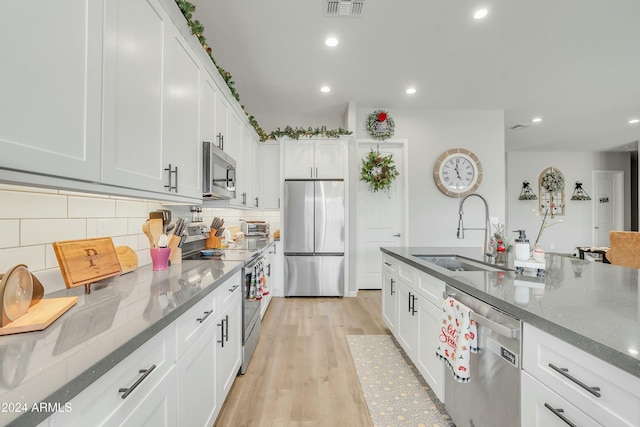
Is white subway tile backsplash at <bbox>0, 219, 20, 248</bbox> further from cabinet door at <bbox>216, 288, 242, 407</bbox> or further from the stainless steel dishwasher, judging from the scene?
the stainless steel dishwasher

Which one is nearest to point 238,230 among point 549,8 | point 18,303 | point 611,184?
point 18,303

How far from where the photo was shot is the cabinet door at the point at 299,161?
4.21m

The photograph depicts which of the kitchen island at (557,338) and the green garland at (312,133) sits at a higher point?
the green garland at (312,133)

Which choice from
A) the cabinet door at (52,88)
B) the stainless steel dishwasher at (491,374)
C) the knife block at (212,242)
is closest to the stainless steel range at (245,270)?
the knife block at (212,242)

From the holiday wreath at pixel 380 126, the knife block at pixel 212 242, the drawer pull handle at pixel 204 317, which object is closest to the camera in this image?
the drawer pull handle at pixel 204 317

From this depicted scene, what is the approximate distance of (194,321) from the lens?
1.24 m

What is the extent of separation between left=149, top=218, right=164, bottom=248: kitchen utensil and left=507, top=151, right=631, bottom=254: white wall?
7.80 meters

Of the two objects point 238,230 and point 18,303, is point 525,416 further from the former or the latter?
point 238,230

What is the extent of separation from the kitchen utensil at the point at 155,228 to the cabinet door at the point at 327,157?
2.73 metres

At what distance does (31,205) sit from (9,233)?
14 centimetres

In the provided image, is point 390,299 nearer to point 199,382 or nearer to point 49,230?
point 199,382

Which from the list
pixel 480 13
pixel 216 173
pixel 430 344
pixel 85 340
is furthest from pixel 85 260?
pixel 480 13

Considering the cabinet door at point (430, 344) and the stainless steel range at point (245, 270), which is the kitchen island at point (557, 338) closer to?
the cabinet door at point (430, 344)

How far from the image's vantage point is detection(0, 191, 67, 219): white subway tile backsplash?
1027 millimetres
